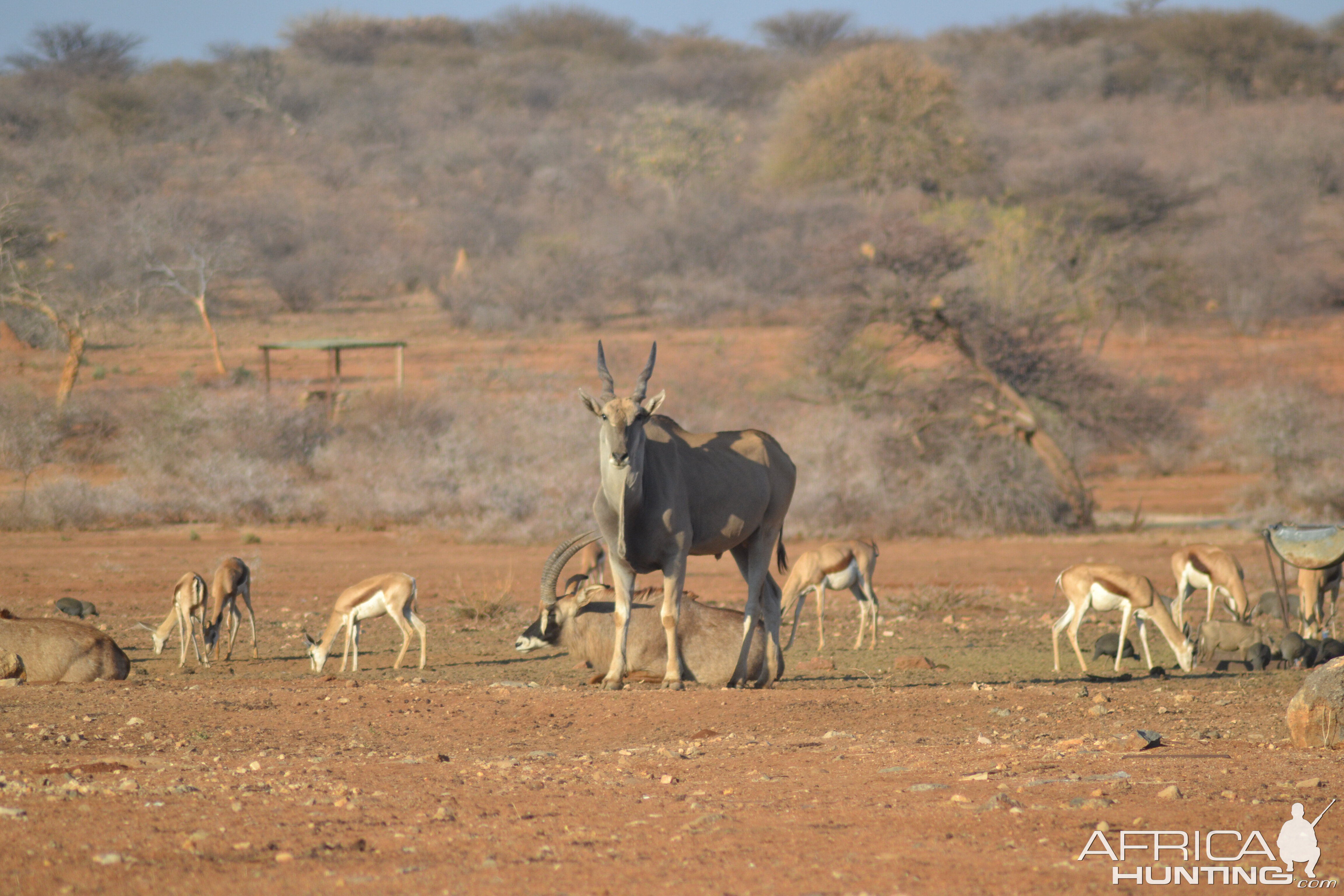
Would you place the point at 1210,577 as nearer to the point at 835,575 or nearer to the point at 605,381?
the point at 835,575

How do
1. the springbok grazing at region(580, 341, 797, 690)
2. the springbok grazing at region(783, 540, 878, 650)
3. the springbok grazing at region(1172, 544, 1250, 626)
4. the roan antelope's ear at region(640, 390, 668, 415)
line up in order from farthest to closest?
1. the springbok grazing at region(783, 540, 878, 650)
2. the springbok grazing at region(1172, 544, 1250, 626)
3. the springbok grazing at region(580, 341, 797, 690)
4. the roan antelope's ear at region(640, 390, 668, 415)

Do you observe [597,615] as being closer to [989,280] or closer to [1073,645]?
[1073,645]

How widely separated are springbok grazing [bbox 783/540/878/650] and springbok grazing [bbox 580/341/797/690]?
2.86m

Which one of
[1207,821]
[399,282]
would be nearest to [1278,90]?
[399,282]

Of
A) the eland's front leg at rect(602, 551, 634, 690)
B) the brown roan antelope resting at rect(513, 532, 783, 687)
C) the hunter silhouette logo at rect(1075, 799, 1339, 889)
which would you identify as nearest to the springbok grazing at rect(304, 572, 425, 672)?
the brown roan antelope resting at rect(513, 532, 783, 687)

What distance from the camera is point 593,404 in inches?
352

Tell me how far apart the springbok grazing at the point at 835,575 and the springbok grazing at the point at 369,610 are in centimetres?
377

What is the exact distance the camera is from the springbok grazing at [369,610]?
1168cm

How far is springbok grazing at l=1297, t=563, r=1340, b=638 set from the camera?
12.6 m

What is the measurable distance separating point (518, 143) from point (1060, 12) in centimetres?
3879

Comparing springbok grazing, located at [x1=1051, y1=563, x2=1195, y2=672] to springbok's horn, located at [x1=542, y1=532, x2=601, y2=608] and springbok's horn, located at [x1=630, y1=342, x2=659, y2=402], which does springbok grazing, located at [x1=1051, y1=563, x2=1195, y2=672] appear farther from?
springbok's horn, located at [x1=630, y1=342, x2=659, y2=402]

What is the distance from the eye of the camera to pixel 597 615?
39.2ft

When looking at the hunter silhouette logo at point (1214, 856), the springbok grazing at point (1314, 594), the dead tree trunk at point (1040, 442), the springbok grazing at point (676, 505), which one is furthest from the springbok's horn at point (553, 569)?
the dead tree trunk at point (1040, 442)

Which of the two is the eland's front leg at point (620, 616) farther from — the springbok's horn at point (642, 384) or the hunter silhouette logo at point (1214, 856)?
the hunter silhouette logo at point (1214, 856)
